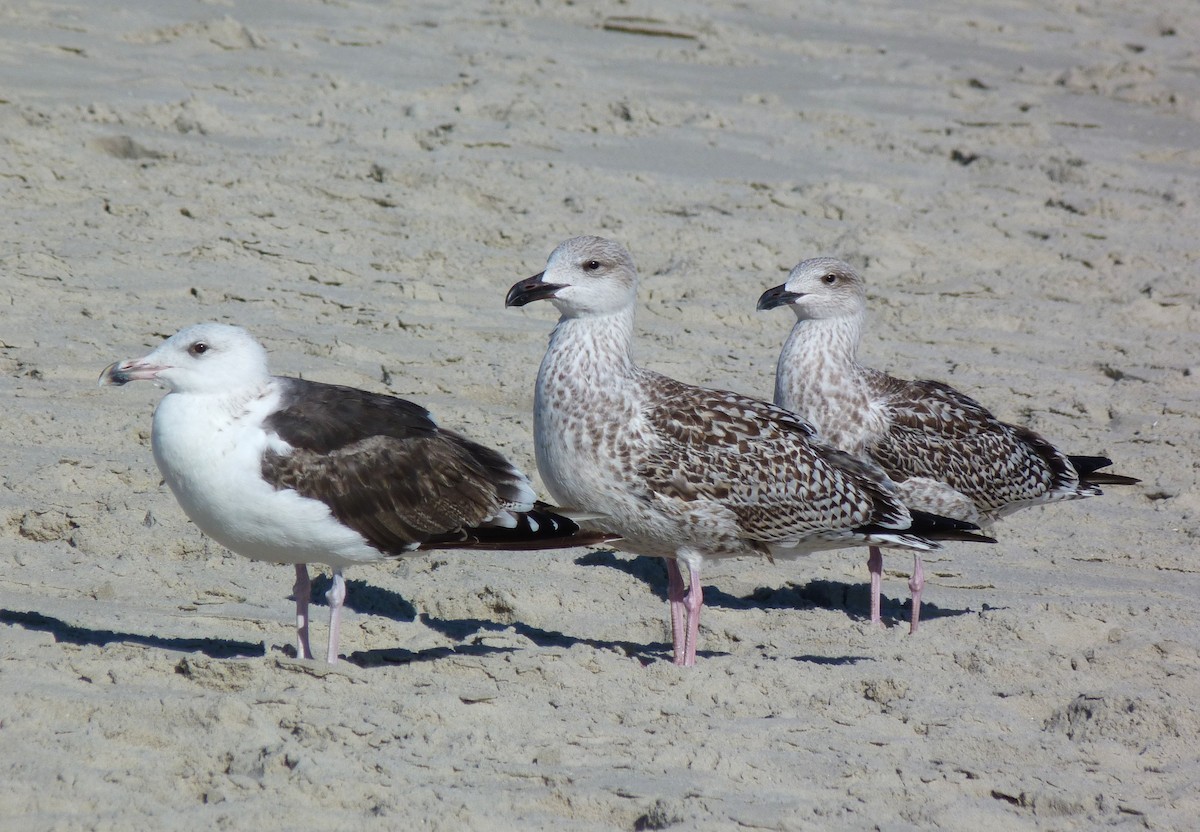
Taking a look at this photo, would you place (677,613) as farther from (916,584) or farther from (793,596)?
(916,584)

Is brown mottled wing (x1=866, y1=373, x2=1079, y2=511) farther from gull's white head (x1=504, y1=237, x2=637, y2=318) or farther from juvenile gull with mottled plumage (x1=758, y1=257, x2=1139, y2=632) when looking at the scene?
gull's white head (x1=504, y1=237, x2=637, y2=318)

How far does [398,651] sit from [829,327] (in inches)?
98.2

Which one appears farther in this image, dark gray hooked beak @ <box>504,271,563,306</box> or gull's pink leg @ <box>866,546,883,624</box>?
gull's pink leg @ <box>866,546,883,624</box>

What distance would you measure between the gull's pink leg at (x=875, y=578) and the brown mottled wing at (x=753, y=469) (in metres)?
0.45

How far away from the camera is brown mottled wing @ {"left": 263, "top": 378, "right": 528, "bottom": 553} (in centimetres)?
492

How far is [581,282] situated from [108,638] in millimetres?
2078

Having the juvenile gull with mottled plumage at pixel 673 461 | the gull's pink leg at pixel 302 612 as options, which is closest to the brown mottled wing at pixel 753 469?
the juvenile gull with mottled plumage at pixel 673 461

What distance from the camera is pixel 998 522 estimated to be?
714 centimetres

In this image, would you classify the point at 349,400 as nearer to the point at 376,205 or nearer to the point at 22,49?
the point at 376,205

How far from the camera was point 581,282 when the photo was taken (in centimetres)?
565

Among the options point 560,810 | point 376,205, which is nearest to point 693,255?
point 376,205

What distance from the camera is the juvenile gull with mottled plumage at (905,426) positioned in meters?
6.34

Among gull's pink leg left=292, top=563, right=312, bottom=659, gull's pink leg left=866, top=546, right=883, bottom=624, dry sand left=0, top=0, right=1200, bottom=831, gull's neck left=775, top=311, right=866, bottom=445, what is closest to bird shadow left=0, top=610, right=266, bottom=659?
dry sand left=0, top=0, right=1200, bottom=831

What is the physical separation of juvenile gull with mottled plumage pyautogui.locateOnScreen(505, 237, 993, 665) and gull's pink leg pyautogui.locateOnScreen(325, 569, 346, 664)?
885 millimetres
